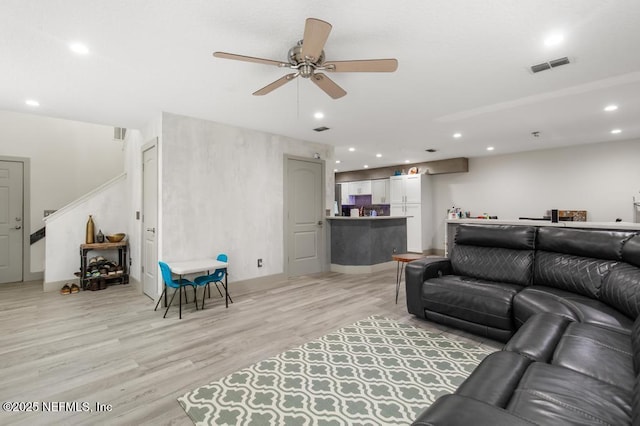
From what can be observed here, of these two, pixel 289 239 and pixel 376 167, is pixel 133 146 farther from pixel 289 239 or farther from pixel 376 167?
pixel 376 167

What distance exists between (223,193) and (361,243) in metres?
2.79

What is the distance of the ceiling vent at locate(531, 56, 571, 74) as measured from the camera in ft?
9.03

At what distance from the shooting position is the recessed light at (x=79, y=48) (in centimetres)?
243

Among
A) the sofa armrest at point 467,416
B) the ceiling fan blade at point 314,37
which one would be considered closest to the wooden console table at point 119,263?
the ceiling fan blade at point 314,37

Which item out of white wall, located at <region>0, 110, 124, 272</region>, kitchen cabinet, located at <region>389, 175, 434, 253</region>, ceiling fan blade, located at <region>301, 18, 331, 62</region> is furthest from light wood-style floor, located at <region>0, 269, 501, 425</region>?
kitchen cabinet, located at <region>389, 175, 434, 253</region>

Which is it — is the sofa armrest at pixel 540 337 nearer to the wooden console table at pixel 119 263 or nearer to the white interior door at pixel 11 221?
the wooden console table at pixel 119 263

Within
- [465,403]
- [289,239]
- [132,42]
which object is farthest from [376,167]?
[465,403]

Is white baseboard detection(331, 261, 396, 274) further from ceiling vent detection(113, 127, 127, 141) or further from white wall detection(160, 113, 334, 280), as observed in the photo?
ceiling vent detection(113, 127, 127, 141)

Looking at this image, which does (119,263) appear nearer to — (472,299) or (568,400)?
(472,299)

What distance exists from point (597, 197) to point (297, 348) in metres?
7.10

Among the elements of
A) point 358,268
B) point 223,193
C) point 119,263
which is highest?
point 223,193

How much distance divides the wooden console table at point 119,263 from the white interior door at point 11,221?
1443 mm

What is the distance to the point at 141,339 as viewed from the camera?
3.03 metres

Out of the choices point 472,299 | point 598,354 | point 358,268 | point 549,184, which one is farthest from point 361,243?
point 549,184
